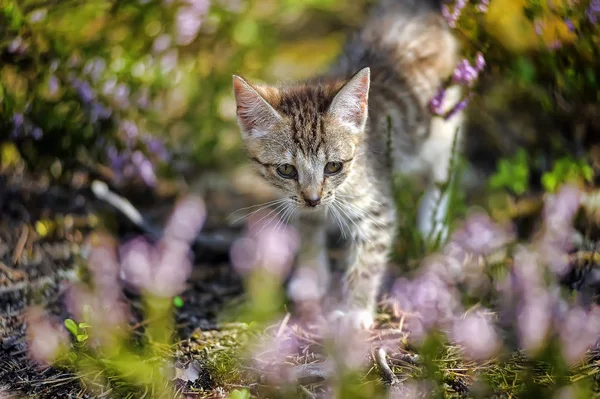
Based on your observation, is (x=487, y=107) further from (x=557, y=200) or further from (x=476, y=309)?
(x=476, y=309)

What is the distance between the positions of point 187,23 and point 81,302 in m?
1.80

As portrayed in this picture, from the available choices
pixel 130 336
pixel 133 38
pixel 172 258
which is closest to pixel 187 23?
pixel 133 38

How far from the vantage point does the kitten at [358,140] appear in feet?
9.14

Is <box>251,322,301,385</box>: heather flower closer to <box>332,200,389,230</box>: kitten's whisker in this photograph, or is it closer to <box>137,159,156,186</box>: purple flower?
<box>332,200,389,230</box>: kitten's whisker

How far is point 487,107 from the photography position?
13.1 ft

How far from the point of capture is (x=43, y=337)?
8.04 ft

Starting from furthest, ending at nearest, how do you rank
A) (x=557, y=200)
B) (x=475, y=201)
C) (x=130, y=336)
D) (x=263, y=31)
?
(x=263, y=31) → (x=475, y=201) → (x=557, y=200) → (x=130, y=336)

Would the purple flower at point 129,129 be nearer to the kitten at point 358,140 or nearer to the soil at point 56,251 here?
the soil at point 56,251

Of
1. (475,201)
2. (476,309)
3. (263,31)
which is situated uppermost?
(263,31)

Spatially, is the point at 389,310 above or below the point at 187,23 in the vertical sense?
below

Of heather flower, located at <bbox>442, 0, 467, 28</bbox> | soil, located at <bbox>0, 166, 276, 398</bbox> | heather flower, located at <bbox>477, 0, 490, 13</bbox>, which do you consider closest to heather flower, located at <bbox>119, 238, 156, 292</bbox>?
soil, located at <bbox>0, 166, 276, 398</bbox>

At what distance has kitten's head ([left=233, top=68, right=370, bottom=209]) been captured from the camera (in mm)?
2750

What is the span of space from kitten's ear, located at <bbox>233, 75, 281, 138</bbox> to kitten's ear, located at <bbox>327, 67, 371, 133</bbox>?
0.27 metres

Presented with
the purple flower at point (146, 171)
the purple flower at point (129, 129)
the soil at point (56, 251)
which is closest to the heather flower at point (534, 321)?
the soil at point (56, 251)
